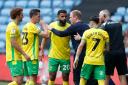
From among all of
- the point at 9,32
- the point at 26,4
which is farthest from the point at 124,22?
the point at 9,32

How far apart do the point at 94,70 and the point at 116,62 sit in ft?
3.22

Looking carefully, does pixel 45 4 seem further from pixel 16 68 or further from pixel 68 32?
pixel 16 68

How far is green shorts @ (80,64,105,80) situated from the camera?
10.6 meters

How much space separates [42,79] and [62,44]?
311cm

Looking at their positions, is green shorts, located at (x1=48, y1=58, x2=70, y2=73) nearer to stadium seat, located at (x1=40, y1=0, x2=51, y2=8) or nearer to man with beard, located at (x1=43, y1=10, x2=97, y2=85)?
man with beard, located at (x1=43, y1=10, x2=97, y2=85)

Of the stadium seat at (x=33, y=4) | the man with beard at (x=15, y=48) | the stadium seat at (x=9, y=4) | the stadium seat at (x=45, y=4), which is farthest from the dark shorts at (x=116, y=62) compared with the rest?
the stadium seat at (x=9, y=4)

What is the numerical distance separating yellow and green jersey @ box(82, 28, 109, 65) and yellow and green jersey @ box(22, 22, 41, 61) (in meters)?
1.27

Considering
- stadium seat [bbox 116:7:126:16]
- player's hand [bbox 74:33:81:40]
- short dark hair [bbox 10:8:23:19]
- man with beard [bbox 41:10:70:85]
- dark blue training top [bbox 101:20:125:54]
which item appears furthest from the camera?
stadium seat [bbox 116:7:126:16]

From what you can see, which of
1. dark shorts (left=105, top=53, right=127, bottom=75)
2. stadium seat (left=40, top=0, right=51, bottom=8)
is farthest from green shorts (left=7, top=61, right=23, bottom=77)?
stadium seat (left=40, top=0, right=51, bottom=8)

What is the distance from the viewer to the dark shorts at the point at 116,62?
11453 millimetres

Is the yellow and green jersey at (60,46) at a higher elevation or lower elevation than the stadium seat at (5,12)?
lower

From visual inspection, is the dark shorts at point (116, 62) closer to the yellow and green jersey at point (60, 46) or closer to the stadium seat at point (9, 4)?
the yellow and green jersey at point (60, 46)

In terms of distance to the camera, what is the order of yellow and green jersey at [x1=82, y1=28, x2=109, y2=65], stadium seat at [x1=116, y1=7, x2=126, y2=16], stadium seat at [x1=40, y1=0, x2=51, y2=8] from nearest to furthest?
yellow and green jersey at [x1=82, y1=28, x2=109, y2=65] < stadium seat at [x1=116, y1=7, x2=126, y2=16] < stadium seat at [x1=40, y1=0, x2=51, y2=8]

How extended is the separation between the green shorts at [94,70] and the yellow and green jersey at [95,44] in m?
0.09
